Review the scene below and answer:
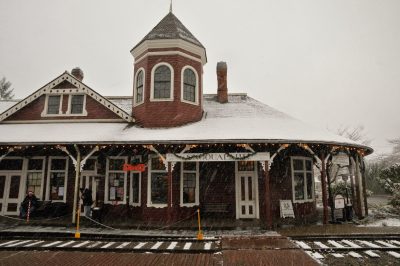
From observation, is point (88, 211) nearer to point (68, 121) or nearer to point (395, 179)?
point (68, 121)

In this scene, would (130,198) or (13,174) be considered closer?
(130,198)

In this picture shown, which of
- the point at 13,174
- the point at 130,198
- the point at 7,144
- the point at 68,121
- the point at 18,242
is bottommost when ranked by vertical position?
the point at 18,242

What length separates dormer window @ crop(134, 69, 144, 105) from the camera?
1620 cm

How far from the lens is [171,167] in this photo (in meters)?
12.5

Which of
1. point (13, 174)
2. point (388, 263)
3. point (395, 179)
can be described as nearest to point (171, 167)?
point (388, 263)

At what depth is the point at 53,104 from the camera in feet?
54.1

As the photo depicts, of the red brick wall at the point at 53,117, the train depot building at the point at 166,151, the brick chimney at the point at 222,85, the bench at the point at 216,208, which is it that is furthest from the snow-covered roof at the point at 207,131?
the bench at the point at 216,208

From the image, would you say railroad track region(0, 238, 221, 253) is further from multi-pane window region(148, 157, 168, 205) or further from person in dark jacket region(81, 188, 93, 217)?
multi-pane window region(148, 157, 168, 205)

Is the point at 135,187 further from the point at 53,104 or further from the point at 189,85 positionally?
the point at 53,104

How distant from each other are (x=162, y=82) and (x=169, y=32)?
2.88m

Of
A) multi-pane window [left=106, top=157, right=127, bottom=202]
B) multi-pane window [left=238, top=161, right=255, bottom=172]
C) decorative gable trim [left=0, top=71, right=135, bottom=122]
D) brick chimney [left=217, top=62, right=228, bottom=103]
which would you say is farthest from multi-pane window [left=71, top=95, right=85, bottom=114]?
multi-pane window [left=238, top=161, right=255, bottom=172]

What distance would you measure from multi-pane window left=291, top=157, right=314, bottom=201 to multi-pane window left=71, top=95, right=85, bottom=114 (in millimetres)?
11725

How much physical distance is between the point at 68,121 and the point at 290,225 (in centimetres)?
1245

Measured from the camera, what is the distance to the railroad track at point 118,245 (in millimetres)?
8867
